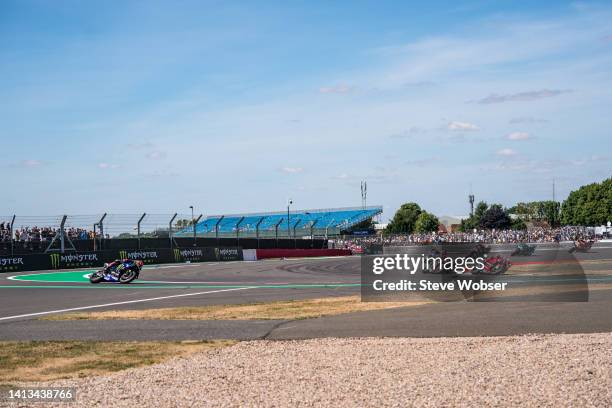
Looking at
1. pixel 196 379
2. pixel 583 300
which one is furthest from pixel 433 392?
pixel 583 300

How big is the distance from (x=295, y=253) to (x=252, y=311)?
34.2 m

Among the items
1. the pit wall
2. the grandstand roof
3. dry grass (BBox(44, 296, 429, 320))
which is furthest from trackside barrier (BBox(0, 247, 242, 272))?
the grandstand roof

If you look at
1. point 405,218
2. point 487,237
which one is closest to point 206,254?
point 487,237

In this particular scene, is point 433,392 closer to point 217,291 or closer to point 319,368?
point 319,368

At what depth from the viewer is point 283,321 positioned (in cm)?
1289

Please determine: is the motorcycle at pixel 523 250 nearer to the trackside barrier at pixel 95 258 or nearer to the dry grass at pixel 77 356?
the trackside barrier at pixel 95 258

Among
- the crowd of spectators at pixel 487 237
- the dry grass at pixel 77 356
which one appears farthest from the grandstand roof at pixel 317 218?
the dry grass at pixel 77 356

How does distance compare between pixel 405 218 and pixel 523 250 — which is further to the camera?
pixel 405 218

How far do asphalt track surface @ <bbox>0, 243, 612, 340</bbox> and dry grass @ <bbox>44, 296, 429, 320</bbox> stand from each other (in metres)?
0.59

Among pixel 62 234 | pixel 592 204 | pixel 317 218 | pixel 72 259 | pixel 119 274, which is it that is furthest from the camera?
pixel 592 204

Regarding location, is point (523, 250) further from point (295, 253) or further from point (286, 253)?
point (295, 253)

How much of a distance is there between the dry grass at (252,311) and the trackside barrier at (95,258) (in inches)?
785

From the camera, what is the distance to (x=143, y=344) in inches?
419

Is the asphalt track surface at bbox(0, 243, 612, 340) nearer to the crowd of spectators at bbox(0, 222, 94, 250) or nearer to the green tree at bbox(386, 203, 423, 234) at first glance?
the crowd of spectators at bbox(0, 222, 94, 250)
